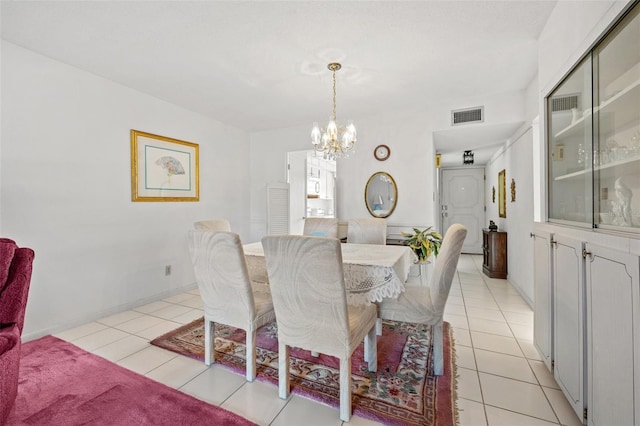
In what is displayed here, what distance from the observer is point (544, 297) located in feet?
6.35

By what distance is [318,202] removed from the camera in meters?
6.68

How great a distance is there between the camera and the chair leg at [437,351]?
184 centimetres

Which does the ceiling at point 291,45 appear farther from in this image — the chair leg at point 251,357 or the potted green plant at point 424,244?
the chair leg at point 251,357

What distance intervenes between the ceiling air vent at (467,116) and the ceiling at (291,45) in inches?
7.4

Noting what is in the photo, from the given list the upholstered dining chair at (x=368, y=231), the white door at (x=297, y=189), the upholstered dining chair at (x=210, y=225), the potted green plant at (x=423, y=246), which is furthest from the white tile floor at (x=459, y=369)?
the white door at (x=297, y=189)

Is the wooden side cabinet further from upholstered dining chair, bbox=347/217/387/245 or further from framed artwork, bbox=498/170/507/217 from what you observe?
upholstered dining chair, bbox=347/217/387/245

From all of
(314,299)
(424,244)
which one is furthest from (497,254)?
(314,299)

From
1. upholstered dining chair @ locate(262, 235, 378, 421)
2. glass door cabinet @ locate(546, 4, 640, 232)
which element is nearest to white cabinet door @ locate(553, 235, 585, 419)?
glass door cabinet @ locate(546, 4, 640, 232)

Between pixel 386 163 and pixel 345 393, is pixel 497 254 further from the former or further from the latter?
pixel 345 393

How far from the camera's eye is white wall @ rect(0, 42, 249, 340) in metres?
2.41

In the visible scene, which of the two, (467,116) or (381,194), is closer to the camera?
(467,116)

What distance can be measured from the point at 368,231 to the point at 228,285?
185 cm

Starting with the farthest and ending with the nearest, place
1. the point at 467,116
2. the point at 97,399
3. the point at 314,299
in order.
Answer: the point at 467,116 < the point at 97,399 < the point at 314,299

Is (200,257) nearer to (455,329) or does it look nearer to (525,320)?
(455,329)
